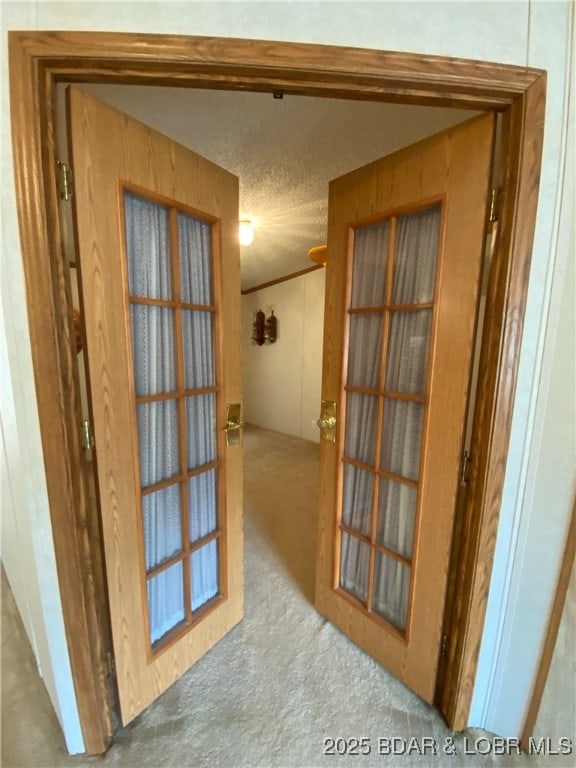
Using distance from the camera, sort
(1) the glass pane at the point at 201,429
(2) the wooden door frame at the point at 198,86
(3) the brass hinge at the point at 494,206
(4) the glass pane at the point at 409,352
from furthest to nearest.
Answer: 1. (1) the glass pane at the point at 201,429
2. (4) the glass pane at the point at 409,352
3. (3) the brass hinge at the point at 494,206
4. (2) the wooden door frame at the point at 198,86

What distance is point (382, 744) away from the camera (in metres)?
1.09

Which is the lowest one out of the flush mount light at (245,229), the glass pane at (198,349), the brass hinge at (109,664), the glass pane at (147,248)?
the brass hinge at (109,664)

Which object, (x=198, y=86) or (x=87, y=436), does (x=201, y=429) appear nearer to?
(x=87, y=436)

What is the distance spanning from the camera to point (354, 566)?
1461 millimetres

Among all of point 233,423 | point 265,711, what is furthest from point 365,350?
point 265,711

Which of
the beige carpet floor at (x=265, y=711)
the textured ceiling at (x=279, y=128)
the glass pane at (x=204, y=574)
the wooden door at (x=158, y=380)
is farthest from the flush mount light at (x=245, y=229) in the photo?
the beige carpet floor at (x=265, y=711)

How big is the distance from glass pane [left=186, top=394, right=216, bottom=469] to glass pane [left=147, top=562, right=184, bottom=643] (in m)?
0.44

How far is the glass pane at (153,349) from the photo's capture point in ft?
3.50

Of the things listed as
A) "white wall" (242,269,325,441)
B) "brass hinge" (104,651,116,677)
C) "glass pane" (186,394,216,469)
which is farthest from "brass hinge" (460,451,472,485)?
"white wall" (242,269,325,441)

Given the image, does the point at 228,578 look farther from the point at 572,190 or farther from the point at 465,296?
the point at 572,190

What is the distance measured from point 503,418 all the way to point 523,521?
1.13ft

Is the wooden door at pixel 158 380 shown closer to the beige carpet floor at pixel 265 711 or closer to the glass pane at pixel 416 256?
the beige carpet floor at pixel 265 711

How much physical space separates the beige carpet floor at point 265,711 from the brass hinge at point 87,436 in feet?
3.44

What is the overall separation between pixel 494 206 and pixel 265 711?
1.90 metres
